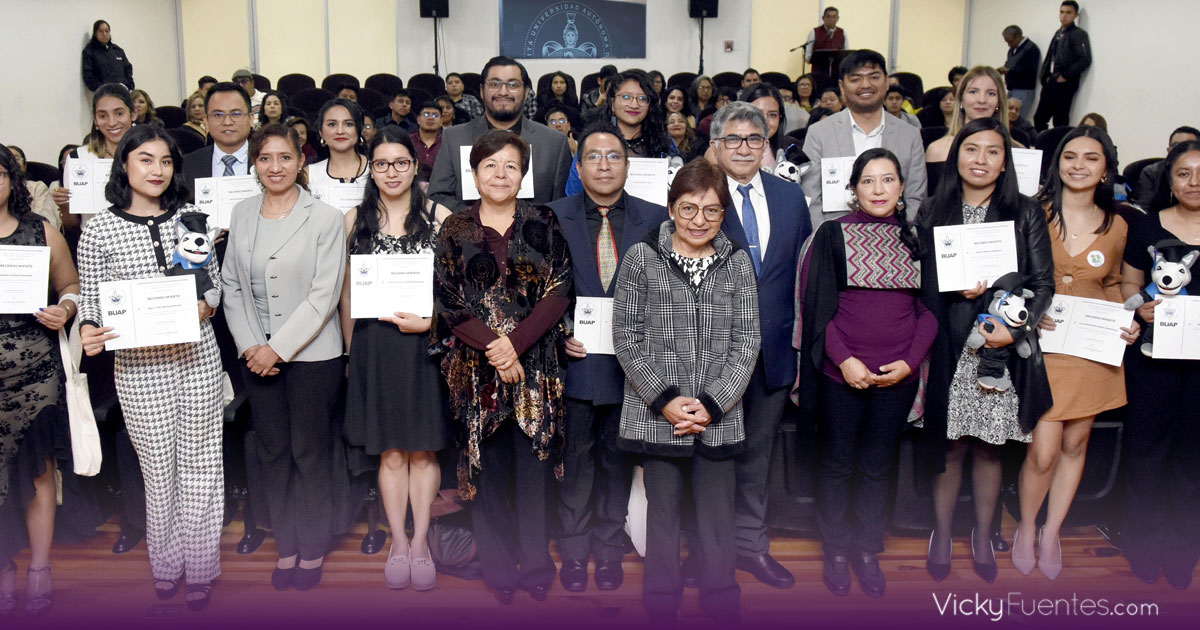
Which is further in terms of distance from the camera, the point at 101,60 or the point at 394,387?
the point at 101,60

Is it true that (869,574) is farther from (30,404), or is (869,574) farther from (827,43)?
(827,43)

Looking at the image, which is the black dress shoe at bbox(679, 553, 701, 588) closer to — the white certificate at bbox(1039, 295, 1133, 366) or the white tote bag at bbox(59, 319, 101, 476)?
the white certificate at bbox(1039, 295, 1133, 366)

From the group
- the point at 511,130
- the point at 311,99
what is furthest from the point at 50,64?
the point at 511,130

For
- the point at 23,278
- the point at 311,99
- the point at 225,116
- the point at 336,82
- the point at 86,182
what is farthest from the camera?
the point at 336,82

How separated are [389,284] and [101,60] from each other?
9382 mm

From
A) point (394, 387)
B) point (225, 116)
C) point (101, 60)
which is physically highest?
point (101, 60)

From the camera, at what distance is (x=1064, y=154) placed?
3.22 m

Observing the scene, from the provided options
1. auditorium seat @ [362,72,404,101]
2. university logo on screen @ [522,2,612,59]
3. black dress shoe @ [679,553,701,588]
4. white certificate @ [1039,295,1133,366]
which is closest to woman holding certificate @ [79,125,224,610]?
black dress shoe @ [679,553,701,588]

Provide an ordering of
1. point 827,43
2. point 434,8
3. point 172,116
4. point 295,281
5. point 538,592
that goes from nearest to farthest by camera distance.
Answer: point 295,281 → point 538,592 → point 172,116 → point 827,43 → point 434,8

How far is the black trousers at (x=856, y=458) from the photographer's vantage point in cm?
307

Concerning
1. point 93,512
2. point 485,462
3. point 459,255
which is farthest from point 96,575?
point 459,255

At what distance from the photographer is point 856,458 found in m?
3.17

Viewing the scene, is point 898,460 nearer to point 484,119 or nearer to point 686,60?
point 484,119

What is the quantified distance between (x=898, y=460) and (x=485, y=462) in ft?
5.95
